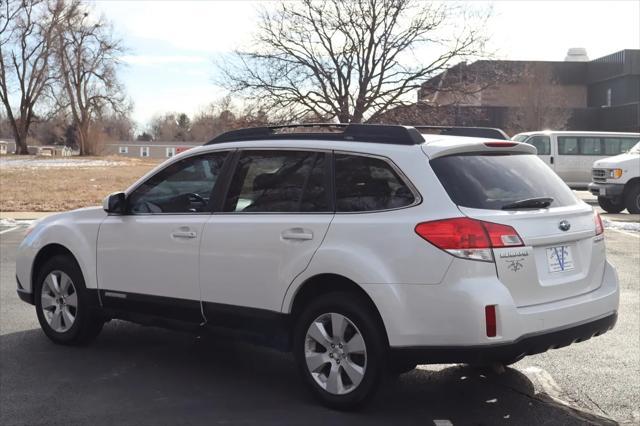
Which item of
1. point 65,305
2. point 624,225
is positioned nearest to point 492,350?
point 65,305

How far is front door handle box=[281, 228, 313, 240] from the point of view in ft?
15.1

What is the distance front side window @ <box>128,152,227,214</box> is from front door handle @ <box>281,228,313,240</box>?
819mm

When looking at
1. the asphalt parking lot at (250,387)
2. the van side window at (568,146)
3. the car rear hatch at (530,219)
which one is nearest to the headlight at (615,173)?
the van side window at (568,146)

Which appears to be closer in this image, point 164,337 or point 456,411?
point 456,411

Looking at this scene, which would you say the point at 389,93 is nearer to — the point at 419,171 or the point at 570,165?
the point at 570,165

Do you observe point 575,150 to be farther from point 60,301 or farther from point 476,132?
point 60,301

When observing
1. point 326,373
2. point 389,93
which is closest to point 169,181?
point 326,373

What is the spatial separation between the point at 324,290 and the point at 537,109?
5287 centimetres

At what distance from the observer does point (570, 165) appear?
24.6 m

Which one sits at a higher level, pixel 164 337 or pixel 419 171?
pixel 419 171

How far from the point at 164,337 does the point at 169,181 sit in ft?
5.17

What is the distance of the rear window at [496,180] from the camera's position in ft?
14.1

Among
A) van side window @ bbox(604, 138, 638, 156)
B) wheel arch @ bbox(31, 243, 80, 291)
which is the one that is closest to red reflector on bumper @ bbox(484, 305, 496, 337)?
wheel arch @ bbox(31, 243, 80, 291)

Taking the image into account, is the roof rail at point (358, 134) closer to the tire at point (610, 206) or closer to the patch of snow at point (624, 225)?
the patch of snow at point (624, 225)
